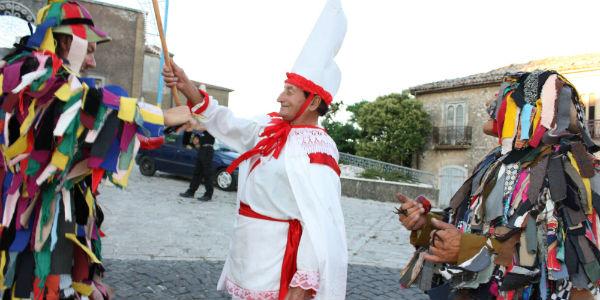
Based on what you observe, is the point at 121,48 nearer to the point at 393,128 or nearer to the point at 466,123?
the point at 393,128

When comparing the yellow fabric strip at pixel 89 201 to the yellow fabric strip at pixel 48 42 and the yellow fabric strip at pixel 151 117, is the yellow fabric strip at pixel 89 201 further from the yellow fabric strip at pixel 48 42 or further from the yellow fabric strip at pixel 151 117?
the yellow fabric strip at pixel 48 42

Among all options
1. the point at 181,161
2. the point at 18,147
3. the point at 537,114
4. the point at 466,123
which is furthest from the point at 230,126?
the point at 466,123

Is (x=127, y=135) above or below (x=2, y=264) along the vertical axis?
above

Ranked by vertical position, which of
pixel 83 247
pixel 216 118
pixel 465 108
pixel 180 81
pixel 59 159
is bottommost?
pixel 83 247

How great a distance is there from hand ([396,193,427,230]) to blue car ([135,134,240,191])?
1059 cm

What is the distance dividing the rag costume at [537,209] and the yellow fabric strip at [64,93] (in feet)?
5.83

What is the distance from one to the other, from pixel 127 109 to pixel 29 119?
0.38m

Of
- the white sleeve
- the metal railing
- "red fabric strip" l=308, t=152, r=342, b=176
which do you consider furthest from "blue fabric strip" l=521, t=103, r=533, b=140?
the metal railing

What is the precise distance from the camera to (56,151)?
72.5 inches

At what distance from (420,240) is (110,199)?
29.5 feet

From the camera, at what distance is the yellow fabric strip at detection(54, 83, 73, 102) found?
5.97 ft

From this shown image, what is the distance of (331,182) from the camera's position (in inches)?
96.0

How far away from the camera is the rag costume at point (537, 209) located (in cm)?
204

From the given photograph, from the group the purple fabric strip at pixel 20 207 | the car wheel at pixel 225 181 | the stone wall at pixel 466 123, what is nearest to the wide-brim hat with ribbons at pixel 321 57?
the purple fabric strip at pixel 20 207
